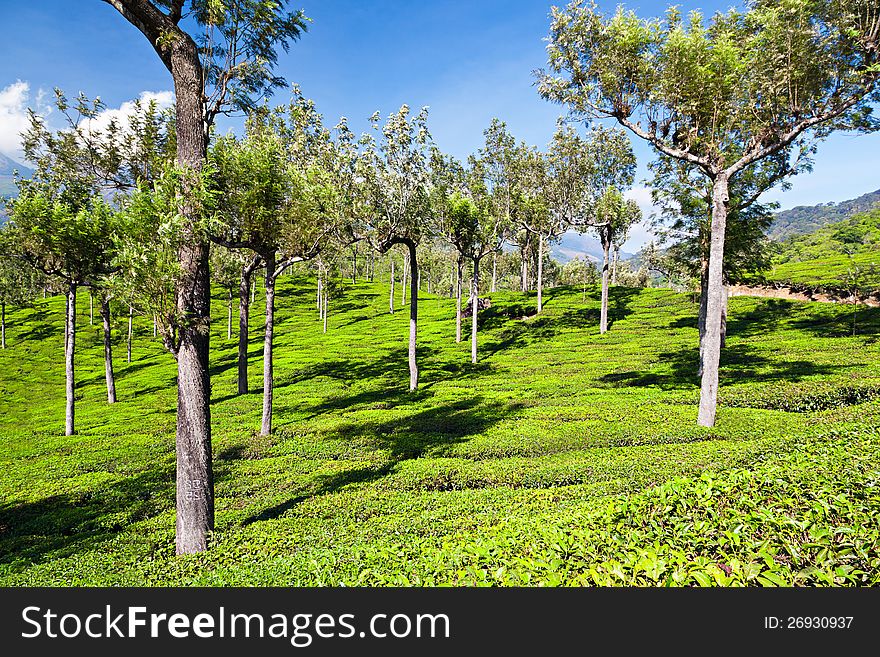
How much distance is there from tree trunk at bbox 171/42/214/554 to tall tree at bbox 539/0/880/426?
14.0m

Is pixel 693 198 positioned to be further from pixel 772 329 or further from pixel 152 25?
pixel 152 25

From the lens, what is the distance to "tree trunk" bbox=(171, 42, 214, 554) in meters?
9.17

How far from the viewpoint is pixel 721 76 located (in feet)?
49.3

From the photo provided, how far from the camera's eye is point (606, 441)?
14539 millimetres

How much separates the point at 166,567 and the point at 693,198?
3022 centimetres

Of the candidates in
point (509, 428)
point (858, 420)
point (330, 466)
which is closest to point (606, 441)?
point (509, 428)

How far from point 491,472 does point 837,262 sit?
8033cm

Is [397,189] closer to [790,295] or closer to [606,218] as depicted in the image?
[606,218]

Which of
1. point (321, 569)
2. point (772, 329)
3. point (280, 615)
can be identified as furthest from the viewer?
point (772, 329)

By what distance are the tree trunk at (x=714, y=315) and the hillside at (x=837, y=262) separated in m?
10.5

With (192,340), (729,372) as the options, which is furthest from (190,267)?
(729,372)

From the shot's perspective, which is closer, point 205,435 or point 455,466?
point 205,435

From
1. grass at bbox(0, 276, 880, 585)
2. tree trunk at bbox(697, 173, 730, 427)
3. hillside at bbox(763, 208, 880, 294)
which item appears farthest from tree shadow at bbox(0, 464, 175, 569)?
hillside at bbox(763, 208, 880, 294)

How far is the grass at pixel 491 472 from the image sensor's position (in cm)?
527
